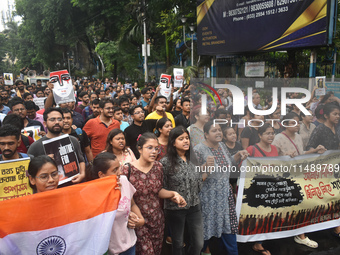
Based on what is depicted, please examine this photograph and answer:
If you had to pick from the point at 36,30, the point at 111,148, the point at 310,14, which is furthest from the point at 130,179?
the point at 36,30

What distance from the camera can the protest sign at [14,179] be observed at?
9.65 ft

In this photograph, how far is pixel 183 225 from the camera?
11.6 ft

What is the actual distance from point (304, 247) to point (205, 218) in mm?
1562

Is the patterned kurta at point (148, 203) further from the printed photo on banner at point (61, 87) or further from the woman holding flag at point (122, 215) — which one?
the printed photo on banner at point (61, 87)

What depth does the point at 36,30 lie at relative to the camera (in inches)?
1409

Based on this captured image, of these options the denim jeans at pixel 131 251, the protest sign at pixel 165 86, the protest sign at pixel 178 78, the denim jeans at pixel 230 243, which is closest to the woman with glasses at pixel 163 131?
the denim jeans at pixel 230 243

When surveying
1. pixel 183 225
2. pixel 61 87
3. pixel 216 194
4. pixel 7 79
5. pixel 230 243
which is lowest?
pixel 230 243

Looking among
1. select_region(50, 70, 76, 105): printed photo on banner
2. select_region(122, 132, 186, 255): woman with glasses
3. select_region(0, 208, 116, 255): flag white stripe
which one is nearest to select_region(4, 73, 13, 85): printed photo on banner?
select_region(50, 70, 76, 105): printed photo on banner

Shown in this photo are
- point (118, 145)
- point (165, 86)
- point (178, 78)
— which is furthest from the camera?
point (178, 78)

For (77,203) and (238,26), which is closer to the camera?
(77,203)

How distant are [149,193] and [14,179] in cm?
132

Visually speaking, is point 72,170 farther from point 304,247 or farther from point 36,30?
point 36,30

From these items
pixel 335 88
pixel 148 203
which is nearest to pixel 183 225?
pixel 148 203

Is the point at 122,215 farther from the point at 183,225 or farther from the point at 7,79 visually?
the point at 7,79
